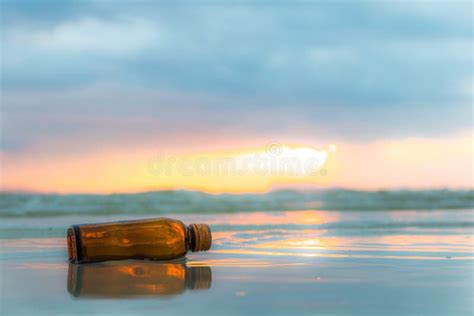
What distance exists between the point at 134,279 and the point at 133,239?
45 cm

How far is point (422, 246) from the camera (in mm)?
4730

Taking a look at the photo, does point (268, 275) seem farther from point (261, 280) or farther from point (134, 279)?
point (134, 279)

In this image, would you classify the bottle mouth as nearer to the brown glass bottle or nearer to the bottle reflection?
the brown glass bottle

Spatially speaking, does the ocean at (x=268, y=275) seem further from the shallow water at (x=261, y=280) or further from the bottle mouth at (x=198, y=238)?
the bottle mouth at (x=198, y=238)

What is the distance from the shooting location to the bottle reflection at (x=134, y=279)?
9.18 ft

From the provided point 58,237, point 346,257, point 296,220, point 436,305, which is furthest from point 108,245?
point 296,220

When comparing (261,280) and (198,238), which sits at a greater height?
(198,238)

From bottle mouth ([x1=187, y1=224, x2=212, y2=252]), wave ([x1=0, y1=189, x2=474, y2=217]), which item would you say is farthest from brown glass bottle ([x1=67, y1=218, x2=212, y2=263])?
wave ([x1=0, y1=189, x2=474, y2=217])

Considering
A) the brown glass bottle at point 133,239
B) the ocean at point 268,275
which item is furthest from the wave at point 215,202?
the brown glass bottle at point 133,239

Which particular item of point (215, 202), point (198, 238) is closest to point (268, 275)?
point (198, 238)

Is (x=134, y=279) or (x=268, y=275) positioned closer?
(x=134, y=279)

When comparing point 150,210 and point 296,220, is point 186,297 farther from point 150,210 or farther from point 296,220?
point 150,210

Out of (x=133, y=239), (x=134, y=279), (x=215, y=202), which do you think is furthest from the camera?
(x=215, y=202)

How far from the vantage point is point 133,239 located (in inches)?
139
